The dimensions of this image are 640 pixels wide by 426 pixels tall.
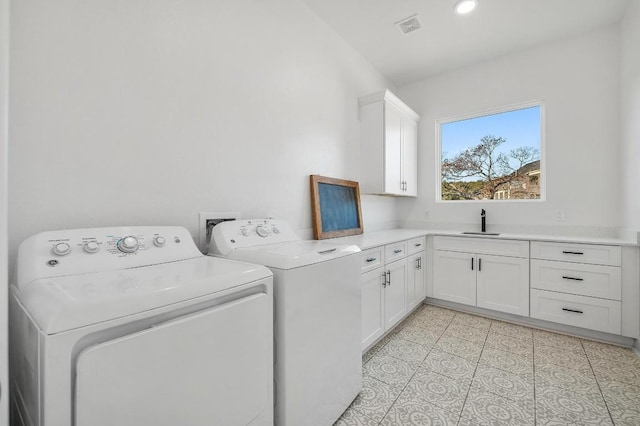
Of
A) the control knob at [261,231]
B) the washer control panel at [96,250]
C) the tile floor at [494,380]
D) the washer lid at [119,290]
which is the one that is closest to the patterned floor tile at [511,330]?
the tile floor at [494,380]

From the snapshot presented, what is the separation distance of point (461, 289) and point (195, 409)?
2.80 metres

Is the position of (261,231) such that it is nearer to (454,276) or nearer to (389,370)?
(389,370)

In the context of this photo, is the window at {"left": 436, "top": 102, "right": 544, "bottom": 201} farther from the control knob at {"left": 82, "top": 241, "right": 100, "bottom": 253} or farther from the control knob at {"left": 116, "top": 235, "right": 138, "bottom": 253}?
the control knob at {"left": 82, "top": 241, "right": 100, "bottom": 253}

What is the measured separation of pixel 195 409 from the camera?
32.7 inches

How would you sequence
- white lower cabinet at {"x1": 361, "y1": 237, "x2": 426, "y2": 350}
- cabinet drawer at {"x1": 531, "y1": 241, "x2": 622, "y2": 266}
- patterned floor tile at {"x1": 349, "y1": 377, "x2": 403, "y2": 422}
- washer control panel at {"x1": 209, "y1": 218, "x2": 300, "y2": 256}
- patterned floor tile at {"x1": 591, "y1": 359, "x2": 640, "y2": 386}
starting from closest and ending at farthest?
washer control panel at {"x1": 209, "y1": 218, "x2": 300, "y2": 256}
patterned floor tile at {"x1": 349, "y1": 377, "x2": 403, "y2": 422}
patterned floor tile at {"x1": 591, "y1": 359, "x2": 640, "y2": 386}
white lower cabinet at {"x1": 361, "y1": 237, "x2": 426, "y2": 350}
cabinet drawer at {"x1": 531, "y1": 241, "x2": 622, "y2": 266}

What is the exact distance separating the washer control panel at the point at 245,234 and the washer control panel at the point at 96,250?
179mm

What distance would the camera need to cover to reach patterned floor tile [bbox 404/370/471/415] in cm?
161

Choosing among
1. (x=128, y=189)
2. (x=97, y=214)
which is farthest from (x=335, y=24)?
(x=97, y=214)

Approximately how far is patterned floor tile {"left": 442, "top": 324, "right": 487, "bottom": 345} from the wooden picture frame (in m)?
1.19

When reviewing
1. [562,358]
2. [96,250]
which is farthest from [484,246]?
[96,250]

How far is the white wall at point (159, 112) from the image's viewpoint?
3.55 feet

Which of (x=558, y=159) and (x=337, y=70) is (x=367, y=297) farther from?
(x=558, y=159)

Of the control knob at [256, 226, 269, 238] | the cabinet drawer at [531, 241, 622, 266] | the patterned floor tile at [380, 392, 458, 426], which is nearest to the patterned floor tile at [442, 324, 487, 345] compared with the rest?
the cabinet drawer at [531, 241, 622, 266]

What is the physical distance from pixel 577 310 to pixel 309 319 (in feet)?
8.37
